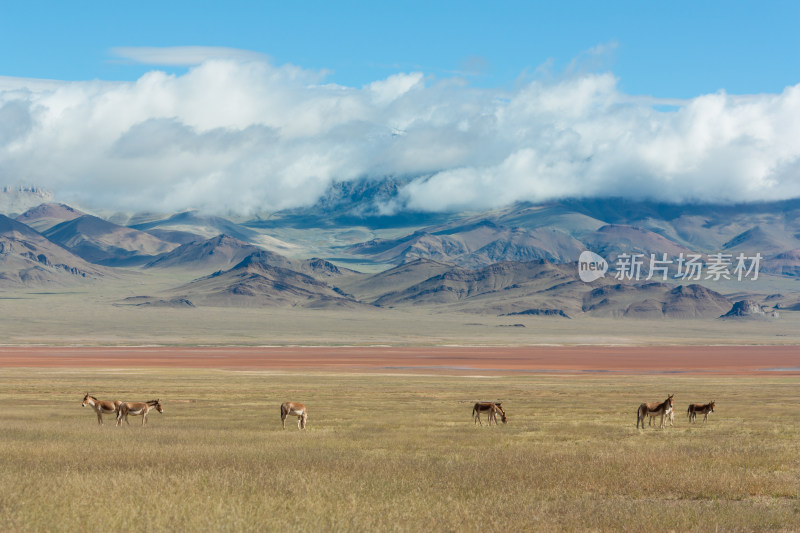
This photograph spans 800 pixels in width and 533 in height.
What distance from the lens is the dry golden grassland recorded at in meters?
14.5

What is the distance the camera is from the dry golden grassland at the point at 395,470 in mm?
14539

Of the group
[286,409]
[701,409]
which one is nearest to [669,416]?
[701,409]

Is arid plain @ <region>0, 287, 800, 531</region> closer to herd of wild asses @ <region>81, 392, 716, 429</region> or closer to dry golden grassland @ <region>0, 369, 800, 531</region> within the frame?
dry golden grassland @ <region>0, 369, 800, 531</region>

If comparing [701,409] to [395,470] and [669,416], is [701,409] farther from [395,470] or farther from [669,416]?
[395,470]

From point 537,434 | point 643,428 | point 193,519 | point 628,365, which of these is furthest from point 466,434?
point 628,365

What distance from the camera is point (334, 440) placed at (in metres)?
26.7

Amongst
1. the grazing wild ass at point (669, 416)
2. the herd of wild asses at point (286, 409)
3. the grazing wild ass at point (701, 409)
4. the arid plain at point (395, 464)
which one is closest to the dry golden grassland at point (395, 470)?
the arid plain at point (395, 464)

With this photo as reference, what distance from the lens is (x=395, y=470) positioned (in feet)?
65.9

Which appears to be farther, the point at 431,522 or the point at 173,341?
the point at 173,341

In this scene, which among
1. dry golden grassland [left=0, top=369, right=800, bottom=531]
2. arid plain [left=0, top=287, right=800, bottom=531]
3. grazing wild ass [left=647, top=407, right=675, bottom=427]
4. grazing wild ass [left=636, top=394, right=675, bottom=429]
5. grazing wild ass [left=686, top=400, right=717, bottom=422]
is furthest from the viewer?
grazing wild ass [left=686, top=400, right=717, bottom=422]

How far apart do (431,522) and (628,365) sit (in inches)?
3620

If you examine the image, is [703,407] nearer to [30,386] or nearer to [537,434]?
[537,434]

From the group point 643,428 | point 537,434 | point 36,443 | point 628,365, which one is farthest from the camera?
point 628,365

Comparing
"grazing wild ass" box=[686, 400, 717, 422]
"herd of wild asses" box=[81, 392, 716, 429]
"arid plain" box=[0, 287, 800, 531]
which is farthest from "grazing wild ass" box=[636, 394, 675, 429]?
"grazing wild ass" box=[686, 400, 717, 422]
